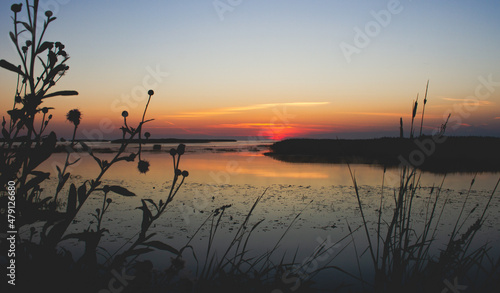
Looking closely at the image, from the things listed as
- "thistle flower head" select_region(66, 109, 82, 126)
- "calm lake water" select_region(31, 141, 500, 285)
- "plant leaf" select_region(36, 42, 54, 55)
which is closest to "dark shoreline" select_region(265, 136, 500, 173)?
"calm lake water" select_region(31, 141, 500, 285)

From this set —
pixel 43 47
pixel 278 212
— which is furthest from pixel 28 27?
pixel 278 212

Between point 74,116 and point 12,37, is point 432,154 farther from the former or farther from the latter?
point 12,37

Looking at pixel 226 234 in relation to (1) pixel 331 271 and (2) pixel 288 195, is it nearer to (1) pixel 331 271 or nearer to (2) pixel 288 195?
(1) pixel 331 271

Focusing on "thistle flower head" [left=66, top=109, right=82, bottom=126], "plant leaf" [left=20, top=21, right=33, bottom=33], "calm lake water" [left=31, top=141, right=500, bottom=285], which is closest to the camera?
"plant leaf" [left=20, top=21, right=33, bottom=33]

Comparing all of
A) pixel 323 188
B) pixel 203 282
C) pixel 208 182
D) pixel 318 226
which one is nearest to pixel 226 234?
pixel 318 226

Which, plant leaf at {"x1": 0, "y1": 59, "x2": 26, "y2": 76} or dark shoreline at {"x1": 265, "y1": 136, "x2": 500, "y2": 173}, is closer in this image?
plant leaf at {"x1": 0, "y1": 59, "x2": 26, "y2": 76}

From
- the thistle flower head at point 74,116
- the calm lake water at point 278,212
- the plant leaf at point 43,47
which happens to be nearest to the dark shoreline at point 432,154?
the calm lake water at point 278,212

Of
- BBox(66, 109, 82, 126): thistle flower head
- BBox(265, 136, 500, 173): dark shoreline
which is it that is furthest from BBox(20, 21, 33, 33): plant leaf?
BBox(265, 136, 500, 173): dark shoreline

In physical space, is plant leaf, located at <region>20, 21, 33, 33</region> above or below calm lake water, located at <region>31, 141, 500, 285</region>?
above

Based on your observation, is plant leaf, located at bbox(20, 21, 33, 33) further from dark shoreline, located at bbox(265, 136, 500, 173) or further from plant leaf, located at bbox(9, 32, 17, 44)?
dark shoreline, located at bbox(265, 136, 500, 173)

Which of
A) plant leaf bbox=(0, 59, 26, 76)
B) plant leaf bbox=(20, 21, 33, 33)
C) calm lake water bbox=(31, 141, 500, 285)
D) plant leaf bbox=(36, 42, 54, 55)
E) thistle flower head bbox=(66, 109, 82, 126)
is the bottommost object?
calm lake water bbox=(31, 141, 500, 285)

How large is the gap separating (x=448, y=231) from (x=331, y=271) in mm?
2787

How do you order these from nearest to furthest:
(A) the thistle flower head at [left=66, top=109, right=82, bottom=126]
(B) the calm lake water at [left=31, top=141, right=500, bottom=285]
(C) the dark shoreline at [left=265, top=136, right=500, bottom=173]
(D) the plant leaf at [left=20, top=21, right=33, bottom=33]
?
(D) the plant leaf at [left=20, top=21, right=33, bottom=33] < (A) the thistle flower head at [left=66, top=109, right=82, bottom=126] < (B) the calm lake water at [left=31, top=141, right=500, bottom=285] < (C) the dark shoreline at [left=265, top=136, right=500, bottom=173]

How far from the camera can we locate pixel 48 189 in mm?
9609
